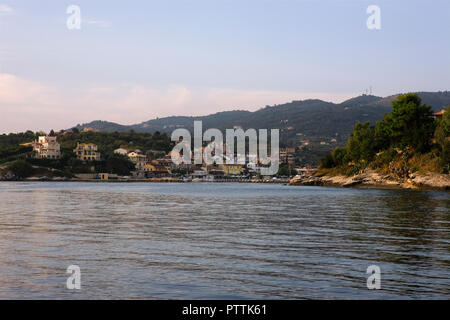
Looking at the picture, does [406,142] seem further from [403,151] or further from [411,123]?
[411,123]

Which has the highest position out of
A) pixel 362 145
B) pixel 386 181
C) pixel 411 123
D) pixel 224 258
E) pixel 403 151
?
pixel 411 123

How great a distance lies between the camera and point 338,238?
77.7 ft

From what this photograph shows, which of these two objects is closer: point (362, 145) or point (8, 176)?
point (362, 145)

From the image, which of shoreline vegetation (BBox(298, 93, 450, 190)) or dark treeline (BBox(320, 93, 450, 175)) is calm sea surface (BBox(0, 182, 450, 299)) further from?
dark treeline (BBox(320, 93, 450, 175))

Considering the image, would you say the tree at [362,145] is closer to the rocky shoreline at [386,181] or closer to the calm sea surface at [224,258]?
the rocky shoreline at [386,181]

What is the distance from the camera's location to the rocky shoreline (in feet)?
276

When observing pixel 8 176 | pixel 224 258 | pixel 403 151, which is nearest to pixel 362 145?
pixel 403 151

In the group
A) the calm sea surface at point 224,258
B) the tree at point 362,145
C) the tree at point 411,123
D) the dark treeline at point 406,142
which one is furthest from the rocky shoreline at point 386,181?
→ the calm sea surface at point 224,258

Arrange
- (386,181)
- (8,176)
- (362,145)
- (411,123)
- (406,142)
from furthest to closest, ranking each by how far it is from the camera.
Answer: (8,176)
(362,145)
(386,181)
(411,123)
(406,142)

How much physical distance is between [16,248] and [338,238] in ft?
43.8

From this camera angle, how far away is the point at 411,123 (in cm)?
9725

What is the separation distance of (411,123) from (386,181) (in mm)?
11487
